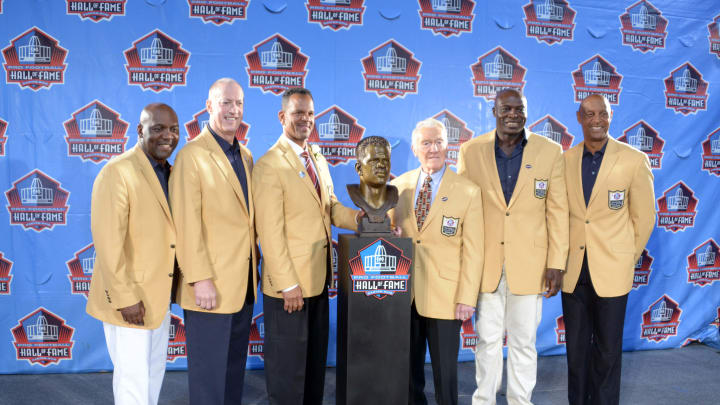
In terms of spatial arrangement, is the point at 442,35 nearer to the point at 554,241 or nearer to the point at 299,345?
the point at 554,241

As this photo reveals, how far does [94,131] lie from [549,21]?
3595 mm

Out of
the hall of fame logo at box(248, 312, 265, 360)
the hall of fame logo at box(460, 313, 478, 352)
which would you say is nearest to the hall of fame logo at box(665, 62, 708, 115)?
the hall of fame logo at box(460, 313, 478, 352)

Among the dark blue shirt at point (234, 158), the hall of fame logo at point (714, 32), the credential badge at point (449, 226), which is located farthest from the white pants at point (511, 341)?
the hall of fame logo at point (714, 32)

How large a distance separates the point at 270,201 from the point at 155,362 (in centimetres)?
97

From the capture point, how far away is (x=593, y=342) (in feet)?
9.02

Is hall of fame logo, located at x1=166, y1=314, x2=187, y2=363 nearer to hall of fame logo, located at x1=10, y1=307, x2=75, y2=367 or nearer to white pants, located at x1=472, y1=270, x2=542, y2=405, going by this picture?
hall of fame logo, located at x1=10, y1=307, x2=75, y2=367

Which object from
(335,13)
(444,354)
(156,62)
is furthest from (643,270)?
(156,62)

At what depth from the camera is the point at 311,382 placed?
2.63m

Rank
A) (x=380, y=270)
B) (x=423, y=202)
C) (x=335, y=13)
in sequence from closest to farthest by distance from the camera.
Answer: (x=380, y=270), (x=423, y=202), (x=335, y=13)

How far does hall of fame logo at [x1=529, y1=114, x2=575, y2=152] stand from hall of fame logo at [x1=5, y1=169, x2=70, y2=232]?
363cm

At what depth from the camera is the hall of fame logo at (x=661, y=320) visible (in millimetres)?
4148

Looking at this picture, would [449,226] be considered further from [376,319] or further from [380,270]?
[376,319]

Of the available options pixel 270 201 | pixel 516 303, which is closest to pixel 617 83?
pixel 516 303

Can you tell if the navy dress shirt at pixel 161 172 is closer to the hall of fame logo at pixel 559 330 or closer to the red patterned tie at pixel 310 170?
the red patterned tie at pixel 310 170
